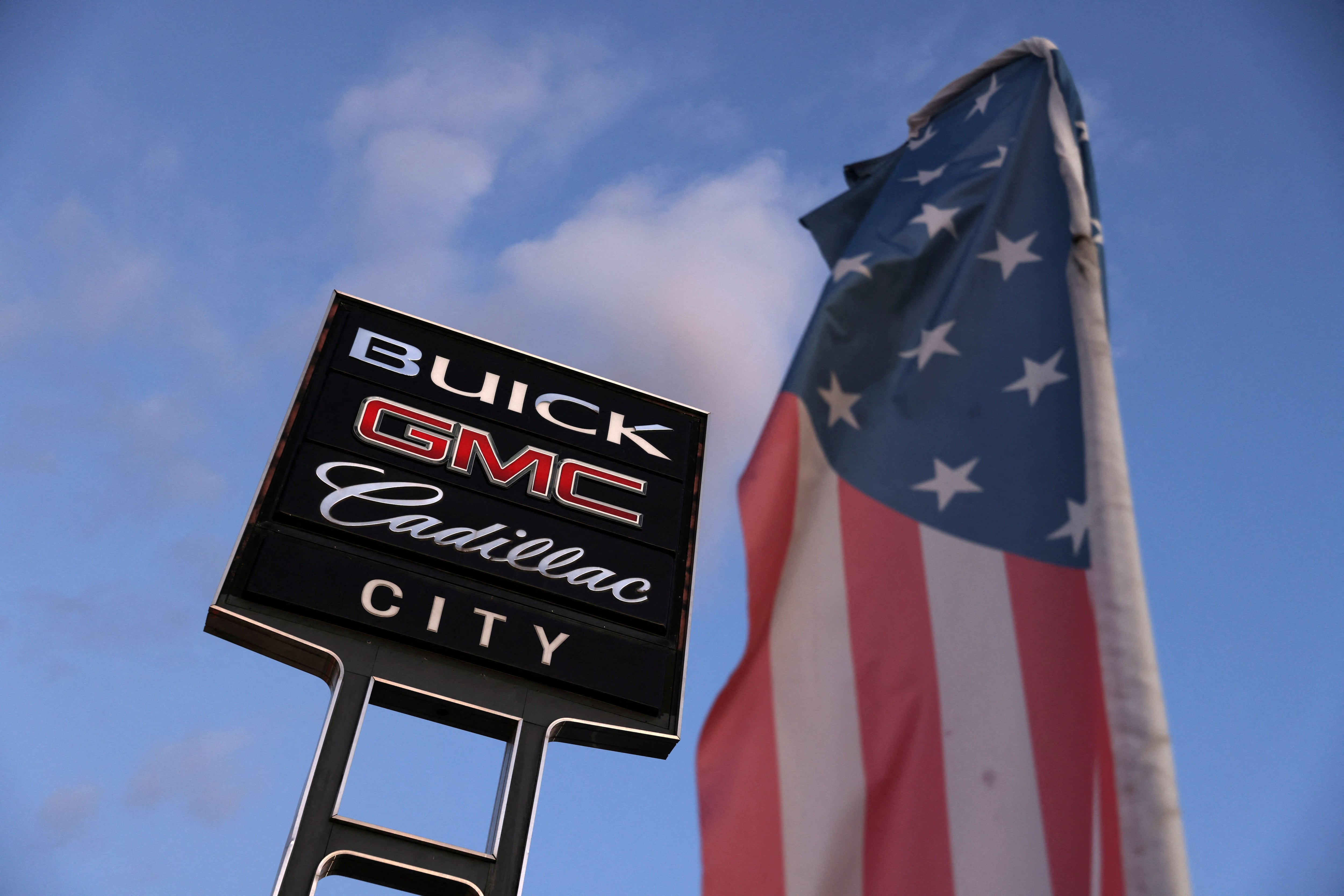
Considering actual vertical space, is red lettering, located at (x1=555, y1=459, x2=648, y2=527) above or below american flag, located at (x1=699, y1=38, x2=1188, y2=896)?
above

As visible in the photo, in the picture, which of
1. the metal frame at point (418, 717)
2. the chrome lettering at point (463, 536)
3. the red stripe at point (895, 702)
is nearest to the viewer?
the red stripe at point (895, 702)

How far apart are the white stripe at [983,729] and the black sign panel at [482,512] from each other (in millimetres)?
8241

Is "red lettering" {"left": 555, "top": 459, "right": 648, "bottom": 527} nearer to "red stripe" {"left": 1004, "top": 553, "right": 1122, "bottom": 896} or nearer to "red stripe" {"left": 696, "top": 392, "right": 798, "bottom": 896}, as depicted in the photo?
"red stripe" {"left": 696, "top": 392, "right": 798, "bottom": 896}

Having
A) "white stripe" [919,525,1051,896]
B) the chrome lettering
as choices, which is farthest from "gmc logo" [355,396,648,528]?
"white stripe" [919,525,1051,896]

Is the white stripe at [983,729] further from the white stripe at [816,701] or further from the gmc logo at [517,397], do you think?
the gmc logo at [517,397]

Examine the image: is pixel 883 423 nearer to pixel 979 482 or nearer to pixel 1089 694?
pixel 979 482

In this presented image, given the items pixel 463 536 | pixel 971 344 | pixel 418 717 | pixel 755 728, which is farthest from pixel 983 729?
pixel 463 536

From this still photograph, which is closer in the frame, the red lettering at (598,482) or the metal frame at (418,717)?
the metal frame at (418,717)

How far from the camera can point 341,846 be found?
32.0ft

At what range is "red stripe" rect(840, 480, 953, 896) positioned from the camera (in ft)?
11.4

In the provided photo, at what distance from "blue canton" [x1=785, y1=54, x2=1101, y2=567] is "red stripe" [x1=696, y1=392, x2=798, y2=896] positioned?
21cm

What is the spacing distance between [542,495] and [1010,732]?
32.7 feet

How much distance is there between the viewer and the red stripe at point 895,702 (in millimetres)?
3479

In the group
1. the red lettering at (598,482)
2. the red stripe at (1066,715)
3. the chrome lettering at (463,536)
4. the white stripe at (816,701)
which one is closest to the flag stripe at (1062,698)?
the red stripe at (1066,715)
